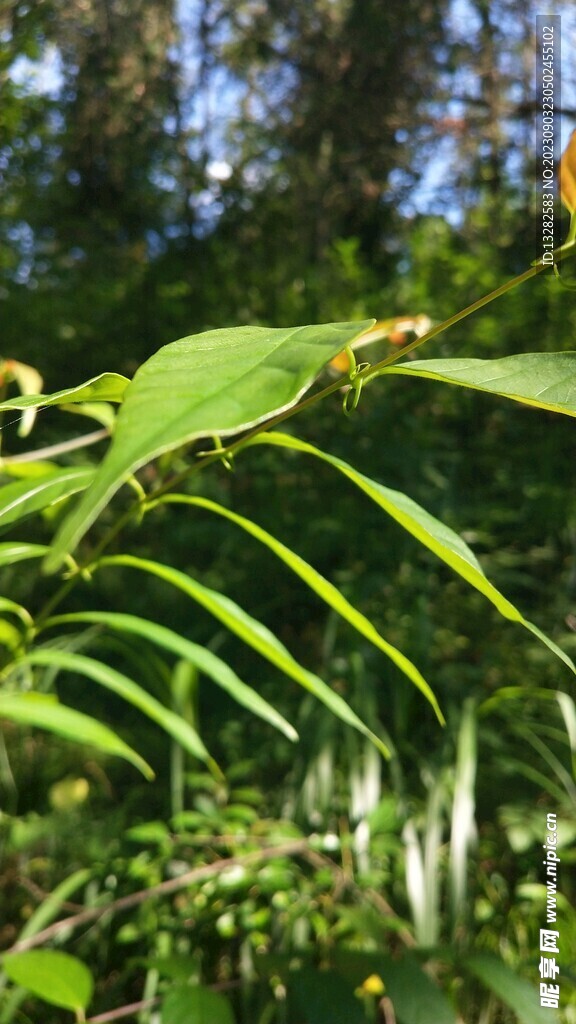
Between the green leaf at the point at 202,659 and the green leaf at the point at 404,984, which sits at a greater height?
the green leaf at the point at 202,659

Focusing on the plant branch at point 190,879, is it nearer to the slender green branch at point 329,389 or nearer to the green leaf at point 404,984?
the green leaf at point 404,984

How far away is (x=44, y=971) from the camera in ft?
1.71

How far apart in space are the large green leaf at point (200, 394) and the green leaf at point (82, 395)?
0.04 meters

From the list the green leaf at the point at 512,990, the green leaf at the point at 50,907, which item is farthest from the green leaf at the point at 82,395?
the green leaf at the point at 50,907

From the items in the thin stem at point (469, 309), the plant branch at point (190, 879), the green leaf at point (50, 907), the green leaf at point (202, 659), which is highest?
the thin stem at point (469, 309)

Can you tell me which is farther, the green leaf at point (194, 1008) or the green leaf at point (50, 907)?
the green leaf at point (50, 907)

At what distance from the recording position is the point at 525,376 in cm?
19

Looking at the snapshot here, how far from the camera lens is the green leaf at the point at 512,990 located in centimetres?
57

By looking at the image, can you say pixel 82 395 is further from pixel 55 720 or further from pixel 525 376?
pixel 55 720

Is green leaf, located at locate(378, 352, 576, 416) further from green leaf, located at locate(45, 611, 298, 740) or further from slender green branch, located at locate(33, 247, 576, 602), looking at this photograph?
green leaf, located at locate(45, 611, 298, 740)

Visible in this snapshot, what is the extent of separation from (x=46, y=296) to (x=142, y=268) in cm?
25

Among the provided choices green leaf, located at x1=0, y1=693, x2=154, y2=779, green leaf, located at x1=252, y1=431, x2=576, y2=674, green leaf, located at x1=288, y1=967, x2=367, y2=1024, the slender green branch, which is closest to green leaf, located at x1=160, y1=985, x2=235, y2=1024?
green leaf, located at x1=288, y1=967, x2=367, y2=1024

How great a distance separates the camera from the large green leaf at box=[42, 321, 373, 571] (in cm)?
12

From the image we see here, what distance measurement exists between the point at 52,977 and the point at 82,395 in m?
0.45
